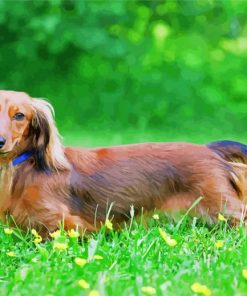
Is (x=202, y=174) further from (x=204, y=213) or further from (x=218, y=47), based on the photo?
(x=218, y=47)

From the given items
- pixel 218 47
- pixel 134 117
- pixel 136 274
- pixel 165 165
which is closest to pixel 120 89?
pixel 134 117

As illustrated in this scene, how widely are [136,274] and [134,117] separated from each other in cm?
950

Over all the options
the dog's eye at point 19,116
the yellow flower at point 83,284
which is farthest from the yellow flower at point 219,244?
the dog's eye at point 19,116

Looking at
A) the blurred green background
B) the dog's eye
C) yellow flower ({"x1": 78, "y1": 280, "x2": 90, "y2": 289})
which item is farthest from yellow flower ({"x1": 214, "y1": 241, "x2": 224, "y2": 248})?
the blurred green background

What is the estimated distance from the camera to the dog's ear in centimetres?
369

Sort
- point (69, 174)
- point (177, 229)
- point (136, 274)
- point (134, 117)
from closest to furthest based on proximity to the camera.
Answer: point (136, 274), point (177, 229), point (69, 174), point (134, 117)

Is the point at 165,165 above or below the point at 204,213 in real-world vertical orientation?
above

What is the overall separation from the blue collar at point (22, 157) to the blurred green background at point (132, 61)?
8097mm

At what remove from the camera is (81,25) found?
42.6 feet

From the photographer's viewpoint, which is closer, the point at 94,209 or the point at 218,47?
the point at 94,209

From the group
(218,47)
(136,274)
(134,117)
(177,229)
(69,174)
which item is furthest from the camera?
(218,47)

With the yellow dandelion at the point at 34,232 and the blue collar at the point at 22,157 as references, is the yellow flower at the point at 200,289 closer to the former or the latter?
→ the yellow dandelion at the point at 34,232

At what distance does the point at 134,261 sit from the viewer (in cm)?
304

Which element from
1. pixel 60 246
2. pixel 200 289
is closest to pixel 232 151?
pixel 60 246
